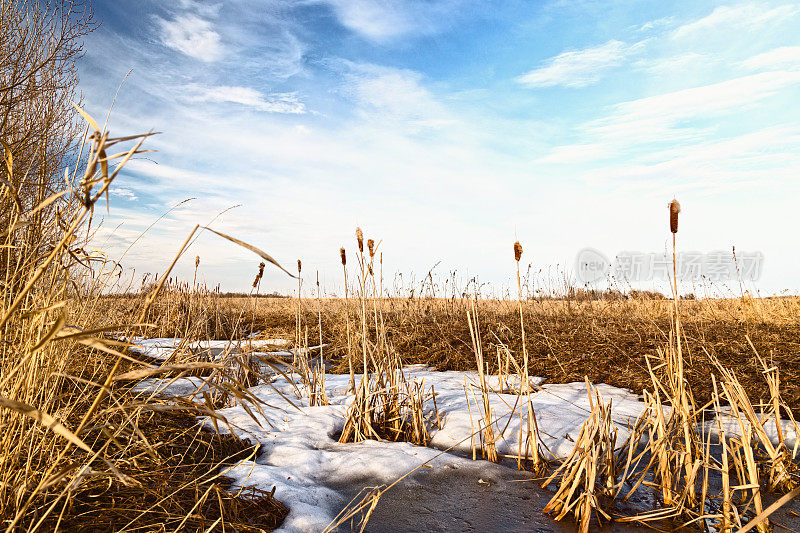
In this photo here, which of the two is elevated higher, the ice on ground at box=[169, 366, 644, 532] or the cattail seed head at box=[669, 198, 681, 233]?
the cattail seed head at box=[669, 198, 681, 233]

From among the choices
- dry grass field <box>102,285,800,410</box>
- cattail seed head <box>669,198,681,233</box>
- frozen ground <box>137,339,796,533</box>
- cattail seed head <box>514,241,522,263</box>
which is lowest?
frozen ground <box>137,339,796,533</box>

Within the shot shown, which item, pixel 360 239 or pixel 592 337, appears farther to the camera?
pixel 592 337

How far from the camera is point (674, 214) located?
2.15 metres

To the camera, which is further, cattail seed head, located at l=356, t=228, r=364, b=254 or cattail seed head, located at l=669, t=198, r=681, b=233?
cattail seed head, located at l=356, t=228, r=364, b=254

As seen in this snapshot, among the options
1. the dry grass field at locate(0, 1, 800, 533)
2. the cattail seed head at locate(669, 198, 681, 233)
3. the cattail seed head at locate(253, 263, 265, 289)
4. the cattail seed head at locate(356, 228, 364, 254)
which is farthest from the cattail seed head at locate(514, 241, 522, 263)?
the cattail seed head at locate(253, 263, 265, 289)

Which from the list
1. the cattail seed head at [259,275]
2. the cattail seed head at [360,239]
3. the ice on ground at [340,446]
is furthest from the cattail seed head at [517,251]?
the cattail seed head at [259,275]

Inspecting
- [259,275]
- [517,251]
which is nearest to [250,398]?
[517,251]

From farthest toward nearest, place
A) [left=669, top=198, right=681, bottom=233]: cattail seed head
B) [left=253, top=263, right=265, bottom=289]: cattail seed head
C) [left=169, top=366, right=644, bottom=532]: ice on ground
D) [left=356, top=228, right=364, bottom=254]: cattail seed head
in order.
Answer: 1. [left=253, top=263, right=265, bottom=289]: cattail seed head
2. [left=356, top=228, right=364, bottom=254]: cattail seed head
3. [left=169, top=366, right=644, bottom=532]: ice on ground
4. [left=669, top=198, right=681, bottom=233]: cattail seed head

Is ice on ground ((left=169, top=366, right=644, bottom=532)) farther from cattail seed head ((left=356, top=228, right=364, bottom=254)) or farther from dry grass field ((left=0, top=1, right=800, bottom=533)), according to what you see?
cattail seed head ((left=356, top=228, right=364, bottom=254))

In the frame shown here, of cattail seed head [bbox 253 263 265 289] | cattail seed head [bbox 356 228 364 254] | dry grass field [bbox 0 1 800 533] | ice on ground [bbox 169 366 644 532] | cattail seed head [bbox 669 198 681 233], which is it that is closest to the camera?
dry grass field [bbox 0 1 800 533]

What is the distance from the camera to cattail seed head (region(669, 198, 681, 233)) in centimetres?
213

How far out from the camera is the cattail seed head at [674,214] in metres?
2.13

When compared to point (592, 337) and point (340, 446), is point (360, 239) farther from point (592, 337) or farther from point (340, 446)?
point (592, 337)

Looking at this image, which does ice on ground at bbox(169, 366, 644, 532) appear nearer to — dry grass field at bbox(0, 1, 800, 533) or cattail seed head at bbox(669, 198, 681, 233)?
dry grass field at bbox(0, 1, 800, 533)
